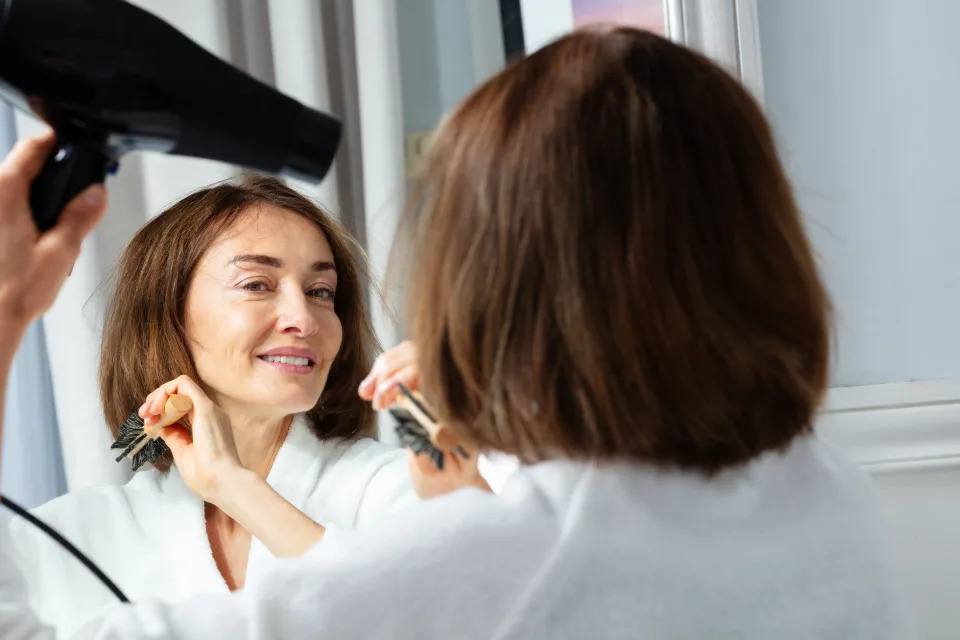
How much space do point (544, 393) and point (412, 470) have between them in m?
0.26

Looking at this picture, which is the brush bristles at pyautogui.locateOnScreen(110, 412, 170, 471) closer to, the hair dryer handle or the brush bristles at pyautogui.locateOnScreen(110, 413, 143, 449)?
the brush bristles at pyautogui.locateOnScreen(110, 413, 143, 449)

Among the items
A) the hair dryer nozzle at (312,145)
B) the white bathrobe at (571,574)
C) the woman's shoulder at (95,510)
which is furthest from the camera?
the woman's shoulder at (95,510)

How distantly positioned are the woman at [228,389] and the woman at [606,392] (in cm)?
48

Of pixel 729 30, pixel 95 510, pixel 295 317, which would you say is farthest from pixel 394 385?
pixel 729 30

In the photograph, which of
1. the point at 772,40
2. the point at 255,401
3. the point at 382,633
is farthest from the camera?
the point at 772,40

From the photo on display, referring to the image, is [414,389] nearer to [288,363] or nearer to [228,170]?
[288,363]

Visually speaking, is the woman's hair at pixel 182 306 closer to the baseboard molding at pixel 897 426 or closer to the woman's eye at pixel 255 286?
the woman's eye at pixel 255 286

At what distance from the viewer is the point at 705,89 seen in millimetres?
597

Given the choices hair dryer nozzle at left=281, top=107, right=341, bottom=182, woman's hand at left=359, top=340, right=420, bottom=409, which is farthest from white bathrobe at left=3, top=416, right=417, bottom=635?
hair dryer nozzle at left=281, top=107, right=341, bottom=182

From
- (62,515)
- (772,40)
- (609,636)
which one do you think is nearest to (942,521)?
(772,40)

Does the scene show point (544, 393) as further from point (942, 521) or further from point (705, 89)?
point (942, 521)

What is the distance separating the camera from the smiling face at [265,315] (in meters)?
1.08

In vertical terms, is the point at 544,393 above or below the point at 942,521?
above

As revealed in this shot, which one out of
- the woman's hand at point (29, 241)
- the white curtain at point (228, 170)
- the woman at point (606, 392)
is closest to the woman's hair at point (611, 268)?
the woman at point (606, 392)
